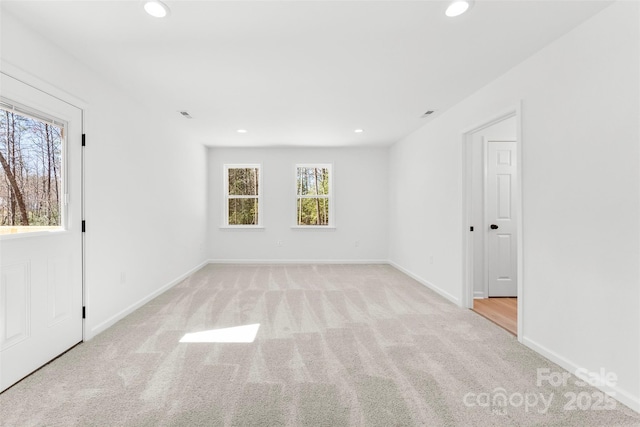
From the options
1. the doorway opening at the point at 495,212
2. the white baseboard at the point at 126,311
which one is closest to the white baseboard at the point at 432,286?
the doorway opening at the point at 495,212

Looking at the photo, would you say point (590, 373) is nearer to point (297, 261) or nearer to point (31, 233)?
point (31, 233)

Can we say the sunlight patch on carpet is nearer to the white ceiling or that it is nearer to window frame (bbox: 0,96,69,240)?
window frame (bbox: 0,96,69,240)

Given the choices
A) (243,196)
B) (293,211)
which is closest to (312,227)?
(293,211)

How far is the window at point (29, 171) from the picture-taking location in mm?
2061

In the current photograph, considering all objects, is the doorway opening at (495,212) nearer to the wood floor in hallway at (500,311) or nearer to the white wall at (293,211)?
the wood floor in hallway at (500,311)

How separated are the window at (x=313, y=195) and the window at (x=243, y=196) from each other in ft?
2.96

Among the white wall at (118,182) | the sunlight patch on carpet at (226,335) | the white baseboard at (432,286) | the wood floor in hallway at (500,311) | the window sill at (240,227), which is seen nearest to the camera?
the white wall at (118,182)

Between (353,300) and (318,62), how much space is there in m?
2.80

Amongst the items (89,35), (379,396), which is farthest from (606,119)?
(89,35)

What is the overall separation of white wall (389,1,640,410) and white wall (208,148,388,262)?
3.61 m

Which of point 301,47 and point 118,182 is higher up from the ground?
point 301,47

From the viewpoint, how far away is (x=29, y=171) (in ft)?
7.35

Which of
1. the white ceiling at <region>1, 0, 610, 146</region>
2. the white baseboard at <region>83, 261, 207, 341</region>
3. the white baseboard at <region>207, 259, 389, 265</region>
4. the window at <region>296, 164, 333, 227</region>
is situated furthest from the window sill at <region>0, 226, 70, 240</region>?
the window at <region>296, 164, 333, 227</region>

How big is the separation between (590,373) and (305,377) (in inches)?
75.3
